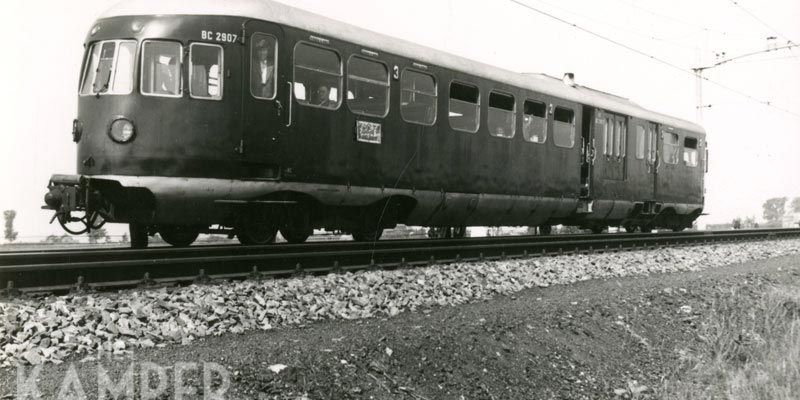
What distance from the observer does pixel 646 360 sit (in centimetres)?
662

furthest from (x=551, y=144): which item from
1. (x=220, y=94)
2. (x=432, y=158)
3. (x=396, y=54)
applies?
(x=220, y=94)

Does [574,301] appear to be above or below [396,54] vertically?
below

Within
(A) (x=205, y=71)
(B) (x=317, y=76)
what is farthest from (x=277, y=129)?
(A) (x=205, y=71)

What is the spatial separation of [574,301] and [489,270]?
155cm

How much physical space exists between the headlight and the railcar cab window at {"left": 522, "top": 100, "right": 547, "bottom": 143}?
23.4 ft

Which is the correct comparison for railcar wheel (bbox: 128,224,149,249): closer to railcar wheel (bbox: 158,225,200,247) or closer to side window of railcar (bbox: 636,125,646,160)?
railcar wheel (bbox: 158,225,200,247)

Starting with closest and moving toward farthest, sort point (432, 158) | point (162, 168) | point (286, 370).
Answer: point (286, 370), point (162, 168), point (432, 158)

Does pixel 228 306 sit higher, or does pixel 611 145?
pixel 611 145

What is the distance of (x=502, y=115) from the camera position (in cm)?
1230

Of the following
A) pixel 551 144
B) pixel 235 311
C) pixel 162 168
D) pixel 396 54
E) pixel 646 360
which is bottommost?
pixel 646 360

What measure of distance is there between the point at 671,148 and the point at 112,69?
1437cm

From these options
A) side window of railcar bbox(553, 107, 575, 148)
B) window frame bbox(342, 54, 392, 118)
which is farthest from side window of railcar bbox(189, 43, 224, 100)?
side window of railcar bbox(553, 107, 575, 148)

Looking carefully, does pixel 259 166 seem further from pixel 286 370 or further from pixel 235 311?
pixel 286 370

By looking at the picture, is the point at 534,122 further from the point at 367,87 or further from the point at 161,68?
the point at 161,68
